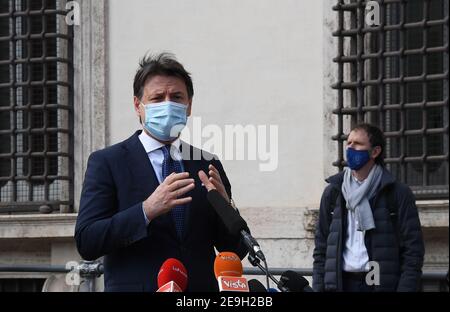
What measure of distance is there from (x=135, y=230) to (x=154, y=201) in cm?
11

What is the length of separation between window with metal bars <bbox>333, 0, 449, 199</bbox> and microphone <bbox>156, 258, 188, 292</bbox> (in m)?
4.75

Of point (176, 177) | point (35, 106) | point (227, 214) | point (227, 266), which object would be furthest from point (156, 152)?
point (35, 106)

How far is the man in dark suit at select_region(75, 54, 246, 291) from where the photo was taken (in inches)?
154

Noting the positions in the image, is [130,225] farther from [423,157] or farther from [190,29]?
[190,29]

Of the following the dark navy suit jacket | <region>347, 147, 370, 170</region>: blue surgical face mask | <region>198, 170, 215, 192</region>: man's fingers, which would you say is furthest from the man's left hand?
<region>347, 147, 370, 170</region>: blue surgical face mask

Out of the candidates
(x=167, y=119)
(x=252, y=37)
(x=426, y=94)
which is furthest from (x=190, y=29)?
(x=167, y=119)

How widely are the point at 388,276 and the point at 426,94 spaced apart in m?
2.56

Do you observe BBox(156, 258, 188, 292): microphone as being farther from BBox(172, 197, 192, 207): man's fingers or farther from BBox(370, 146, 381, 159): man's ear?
BBox(370, 146, 381, 159): man's ear

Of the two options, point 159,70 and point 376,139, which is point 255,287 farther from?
point 376,139

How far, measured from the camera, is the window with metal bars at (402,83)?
8.27m

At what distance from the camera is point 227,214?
370 cm

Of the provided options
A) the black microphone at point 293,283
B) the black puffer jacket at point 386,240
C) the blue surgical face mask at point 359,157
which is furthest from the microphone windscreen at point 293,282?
the blue surgical face mask at point 359,157

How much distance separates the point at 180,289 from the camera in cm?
362

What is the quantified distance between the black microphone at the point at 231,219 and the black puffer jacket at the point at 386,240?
2.27 meters
